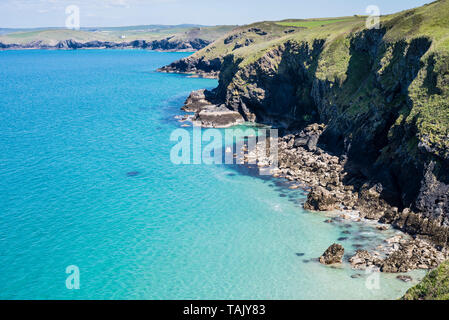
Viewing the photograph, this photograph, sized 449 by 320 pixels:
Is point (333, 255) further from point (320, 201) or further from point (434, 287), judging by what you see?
point (434, 287)

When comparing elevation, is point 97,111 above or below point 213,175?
above

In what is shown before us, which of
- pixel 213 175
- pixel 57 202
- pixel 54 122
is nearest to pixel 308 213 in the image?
pixel 213 175

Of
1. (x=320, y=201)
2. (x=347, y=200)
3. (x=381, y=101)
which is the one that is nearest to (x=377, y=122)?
(x=381, y=101)

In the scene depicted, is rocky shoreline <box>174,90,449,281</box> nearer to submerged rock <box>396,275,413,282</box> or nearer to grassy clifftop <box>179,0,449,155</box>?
submerged rock <box>396,275,413,282</box>

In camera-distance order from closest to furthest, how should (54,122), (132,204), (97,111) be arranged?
(132,204), (54,122), (97,111)

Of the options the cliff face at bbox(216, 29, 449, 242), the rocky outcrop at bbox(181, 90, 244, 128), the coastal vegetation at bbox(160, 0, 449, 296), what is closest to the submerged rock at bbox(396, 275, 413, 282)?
the coastal vegetation at bbox(160, 0, 449, 296)

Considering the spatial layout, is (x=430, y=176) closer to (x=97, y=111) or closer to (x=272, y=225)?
(x=272, y=225)

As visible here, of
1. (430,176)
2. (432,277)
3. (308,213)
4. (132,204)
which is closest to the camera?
(432,277)
